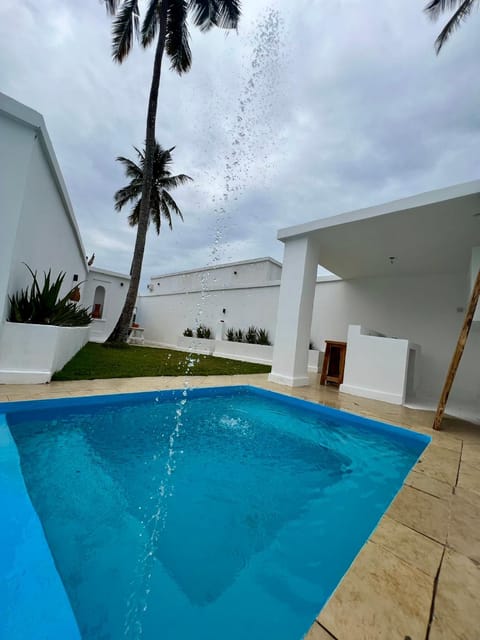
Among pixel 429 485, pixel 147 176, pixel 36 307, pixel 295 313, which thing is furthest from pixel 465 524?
pixel 147 176

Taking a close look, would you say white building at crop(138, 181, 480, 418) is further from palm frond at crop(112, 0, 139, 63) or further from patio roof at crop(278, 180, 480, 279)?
palm frond at crop(112, 0, 139, 63)

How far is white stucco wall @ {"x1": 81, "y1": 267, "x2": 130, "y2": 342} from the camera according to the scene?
45.6 feet

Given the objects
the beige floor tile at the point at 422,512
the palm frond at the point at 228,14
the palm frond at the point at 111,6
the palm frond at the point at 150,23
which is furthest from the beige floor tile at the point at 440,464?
Answer: the palm frond at the point at 111,6

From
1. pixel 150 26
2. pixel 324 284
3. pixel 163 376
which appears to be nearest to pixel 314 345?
pixel 324 284

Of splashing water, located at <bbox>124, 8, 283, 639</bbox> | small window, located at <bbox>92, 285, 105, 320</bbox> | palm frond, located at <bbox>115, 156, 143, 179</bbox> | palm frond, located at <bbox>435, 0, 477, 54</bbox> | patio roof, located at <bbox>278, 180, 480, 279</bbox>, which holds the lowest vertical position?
small window, located at <bbox>92, 285, 105, 320</bbox>

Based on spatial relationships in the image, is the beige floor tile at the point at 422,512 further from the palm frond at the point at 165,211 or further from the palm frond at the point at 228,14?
the palm frond at the point at 165,211

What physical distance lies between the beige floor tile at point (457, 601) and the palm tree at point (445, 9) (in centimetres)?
1063

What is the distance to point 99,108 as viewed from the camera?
23.2 feet

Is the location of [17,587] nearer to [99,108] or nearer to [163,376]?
[163,376]

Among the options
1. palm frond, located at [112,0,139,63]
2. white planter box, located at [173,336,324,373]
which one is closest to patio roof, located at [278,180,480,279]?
white planter box, located at [173,336,324,373]

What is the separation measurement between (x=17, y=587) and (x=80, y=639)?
38cm

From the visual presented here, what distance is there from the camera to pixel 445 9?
6922mm

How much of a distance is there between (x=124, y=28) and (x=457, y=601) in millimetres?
13890

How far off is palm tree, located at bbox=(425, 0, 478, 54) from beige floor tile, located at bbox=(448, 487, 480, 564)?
10170 millimetres
